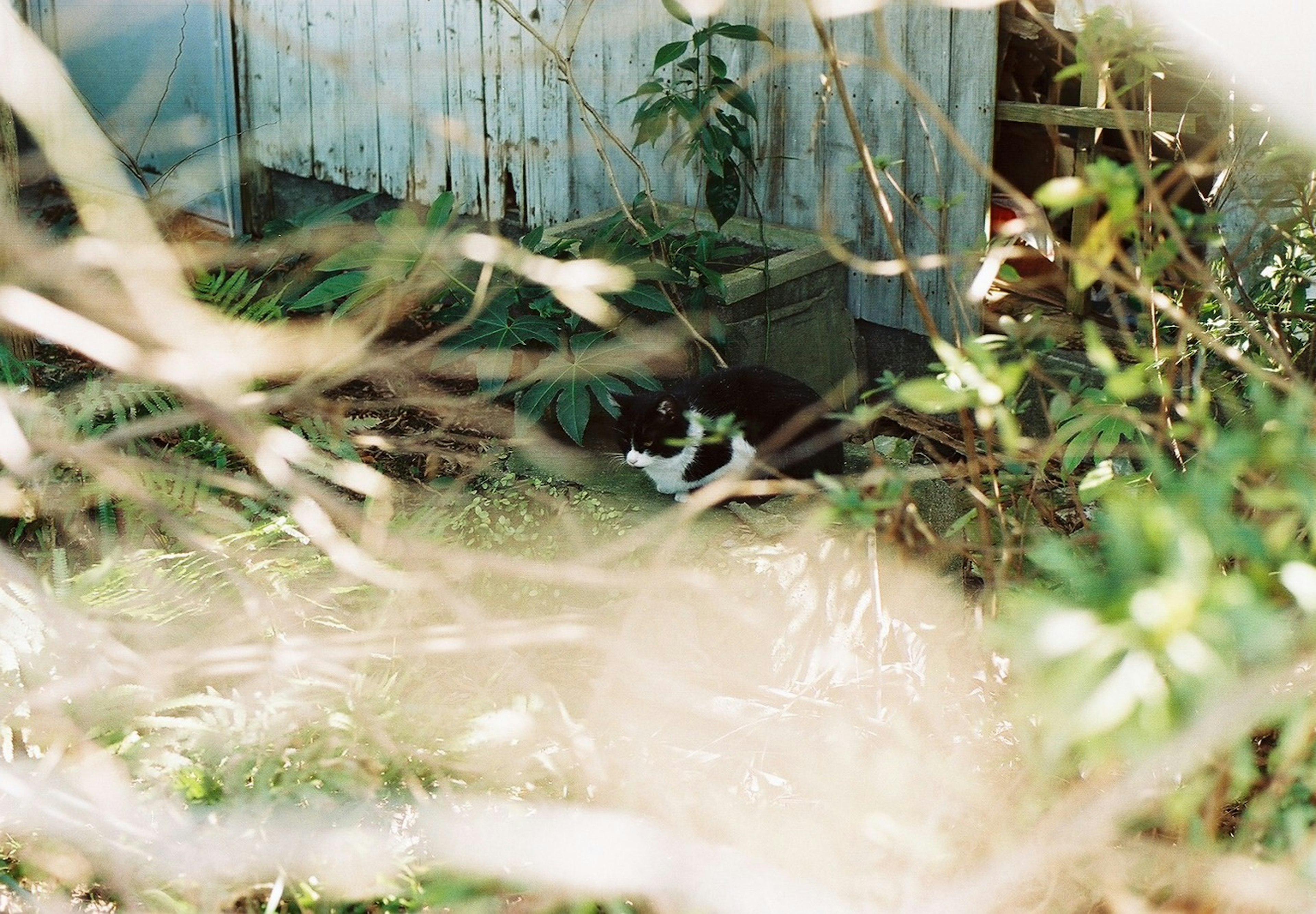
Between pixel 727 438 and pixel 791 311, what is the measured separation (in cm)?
124

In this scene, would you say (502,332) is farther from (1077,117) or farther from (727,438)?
(1077,117)

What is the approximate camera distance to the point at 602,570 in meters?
3.13

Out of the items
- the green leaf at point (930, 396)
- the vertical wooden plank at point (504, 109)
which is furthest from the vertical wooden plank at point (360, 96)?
the green leaf at point (930, 396)

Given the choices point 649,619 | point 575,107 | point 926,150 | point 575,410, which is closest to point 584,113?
point 575,107

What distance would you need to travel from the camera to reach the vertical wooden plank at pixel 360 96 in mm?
6121

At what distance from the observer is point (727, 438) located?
3.29 m

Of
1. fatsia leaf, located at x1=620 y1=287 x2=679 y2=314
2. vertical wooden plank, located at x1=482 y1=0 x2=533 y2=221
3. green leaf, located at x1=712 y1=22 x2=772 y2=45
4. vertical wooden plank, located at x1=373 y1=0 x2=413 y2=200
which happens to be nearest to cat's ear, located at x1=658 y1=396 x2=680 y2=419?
fatsia leaf, located at x1=620 y1=287 x2=679 y2=314

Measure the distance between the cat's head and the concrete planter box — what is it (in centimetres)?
65

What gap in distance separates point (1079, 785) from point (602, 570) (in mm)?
1503

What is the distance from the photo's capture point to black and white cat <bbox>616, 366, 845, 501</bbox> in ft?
11.1

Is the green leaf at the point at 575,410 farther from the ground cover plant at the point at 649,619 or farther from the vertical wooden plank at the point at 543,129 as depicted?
the vertical wooden plank at the point at 543,129

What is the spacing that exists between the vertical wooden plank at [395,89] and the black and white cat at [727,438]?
9.84 ft

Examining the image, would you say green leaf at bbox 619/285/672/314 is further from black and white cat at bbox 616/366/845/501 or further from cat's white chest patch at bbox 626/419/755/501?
cat's white chest patch at bbox 626/419/755/501

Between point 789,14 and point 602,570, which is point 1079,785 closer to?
point 602,570
